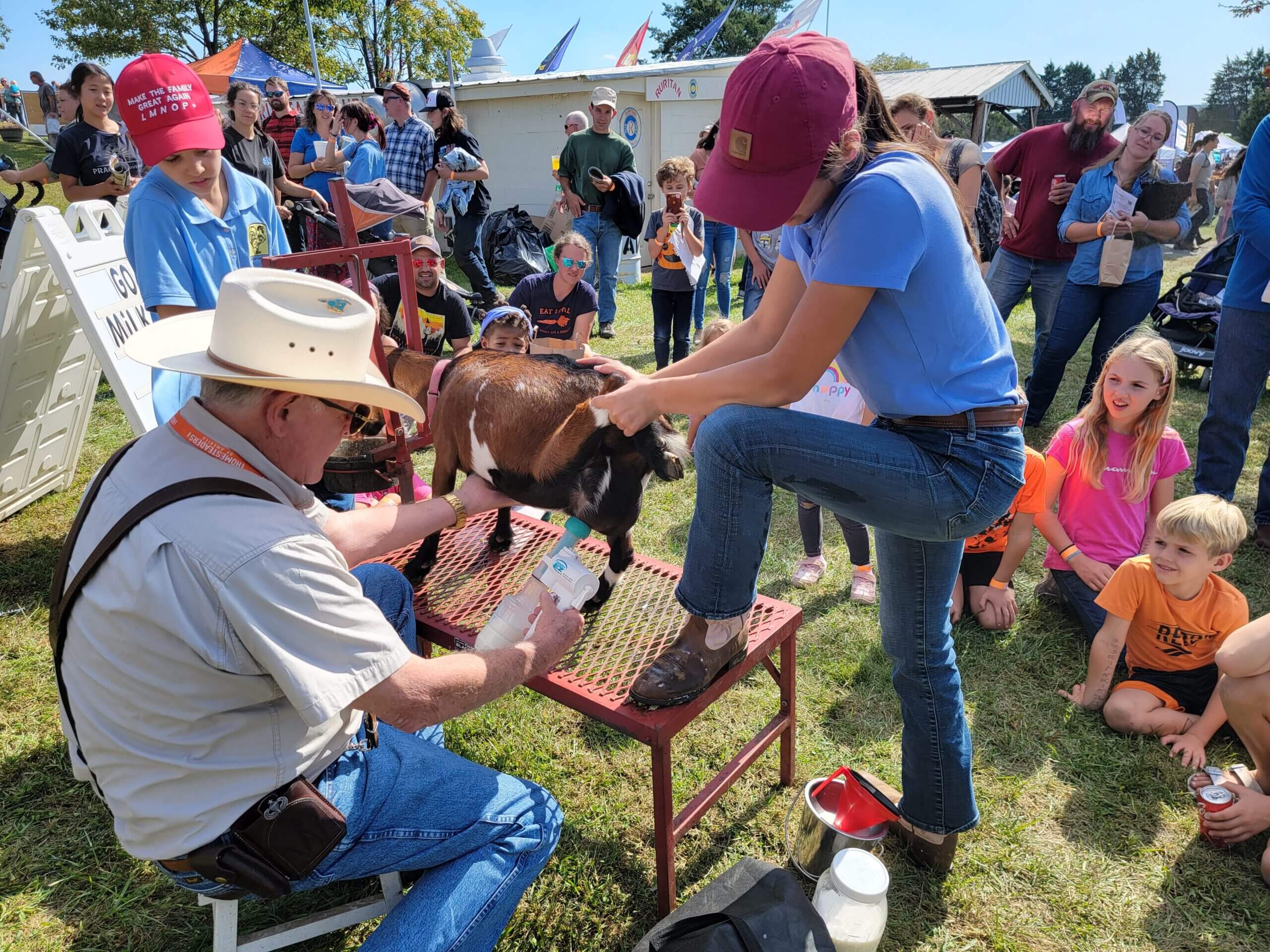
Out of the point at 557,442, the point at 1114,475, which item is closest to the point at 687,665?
the point at 557,442

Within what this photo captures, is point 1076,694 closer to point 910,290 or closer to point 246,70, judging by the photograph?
point 910,290

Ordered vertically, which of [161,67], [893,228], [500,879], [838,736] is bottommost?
[838,736]

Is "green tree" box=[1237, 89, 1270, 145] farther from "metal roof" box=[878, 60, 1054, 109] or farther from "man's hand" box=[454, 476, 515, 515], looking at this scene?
"man's hand" box=[454, 476, 515, 515]

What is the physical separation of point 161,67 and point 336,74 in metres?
33.9

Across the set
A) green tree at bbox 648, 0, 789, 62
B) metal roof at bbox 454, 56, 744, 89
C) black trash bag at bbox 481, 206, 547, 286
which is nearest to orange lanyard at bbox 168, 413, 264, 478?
black trash bag at bbox 481, 206, 547, 286

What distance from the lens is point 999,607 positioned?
3.54 m

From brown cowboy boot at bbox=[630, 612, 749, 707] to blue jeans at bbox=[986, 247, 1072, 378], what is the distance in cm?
458

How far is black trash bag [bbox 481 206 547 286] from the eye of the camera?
368 inches

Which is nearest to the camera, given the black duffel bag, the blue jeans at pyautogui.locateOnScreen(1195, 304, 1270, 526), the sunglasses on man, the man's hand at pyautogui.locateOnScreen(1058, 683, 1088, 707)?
the sunglasses on man

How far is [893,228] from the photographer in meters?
1.48

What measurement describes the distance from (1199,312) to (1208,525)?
18.0 feet

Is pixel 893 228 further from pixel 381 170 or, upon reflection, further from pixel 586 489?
pixel 381 170

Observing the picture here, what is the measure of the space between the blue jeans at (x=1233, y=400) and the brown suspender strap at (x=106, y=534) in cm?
447

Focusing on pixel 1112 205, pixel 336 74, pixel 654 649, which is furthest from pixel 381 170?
pixel 336 74
